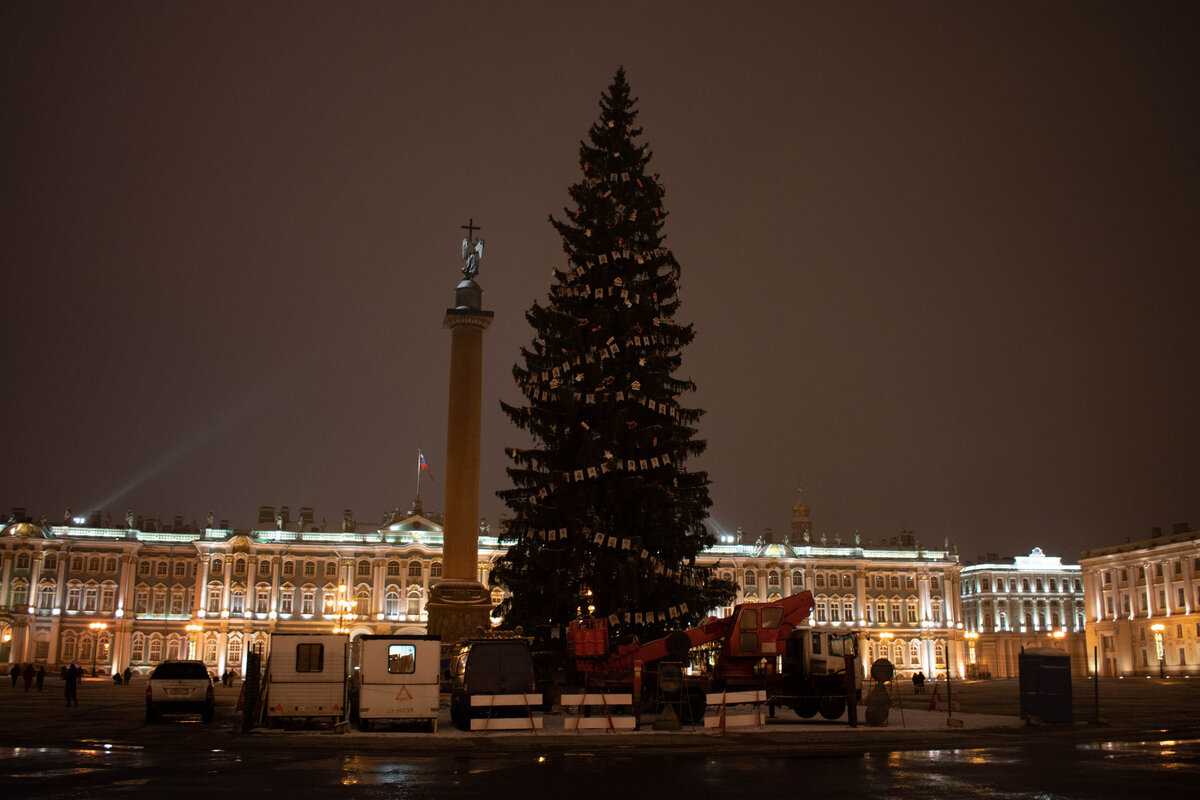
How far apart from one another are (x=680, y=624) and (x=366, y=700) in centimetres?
1050

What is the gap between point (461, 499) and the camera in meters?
43.1

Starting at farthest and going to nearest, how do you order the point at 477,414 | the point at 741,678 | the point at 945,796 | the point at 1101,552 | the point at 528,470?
1. the point at 1101,552
2. the point at 477,414
3. the point at 528,470
4. the point at 741,678
5. the point at 945,796

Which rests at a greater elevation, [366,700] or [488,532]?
[488,532]

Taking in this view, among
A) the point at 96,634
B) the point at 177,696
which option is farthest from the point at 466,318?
the point at 96,634

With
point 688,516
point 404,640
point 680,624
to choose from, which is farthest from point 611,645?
point 404,640

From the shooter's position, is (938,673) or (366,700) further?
(938,673)

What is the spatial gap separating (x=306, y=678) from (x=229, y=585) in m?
80.4

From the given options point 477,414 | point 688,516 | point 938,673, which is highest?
point 477,414

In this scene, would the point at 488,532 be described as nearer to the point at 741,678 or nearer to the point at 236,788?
the point at 741,678

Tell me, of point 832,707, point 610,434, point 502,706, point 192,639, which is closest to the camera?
point 502,706

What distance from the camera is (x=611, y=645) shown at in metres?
30.4

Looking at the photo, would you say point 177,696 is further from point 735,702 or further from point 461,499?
point 461,499

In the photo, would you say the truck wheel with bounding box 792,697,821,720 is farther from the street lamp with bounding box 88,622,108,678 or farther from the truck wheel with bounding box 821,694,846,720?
the street lamp with bounding box 88,622,108,678

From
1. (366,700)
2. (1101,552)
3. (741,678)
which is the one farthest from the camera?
(1101,552)
